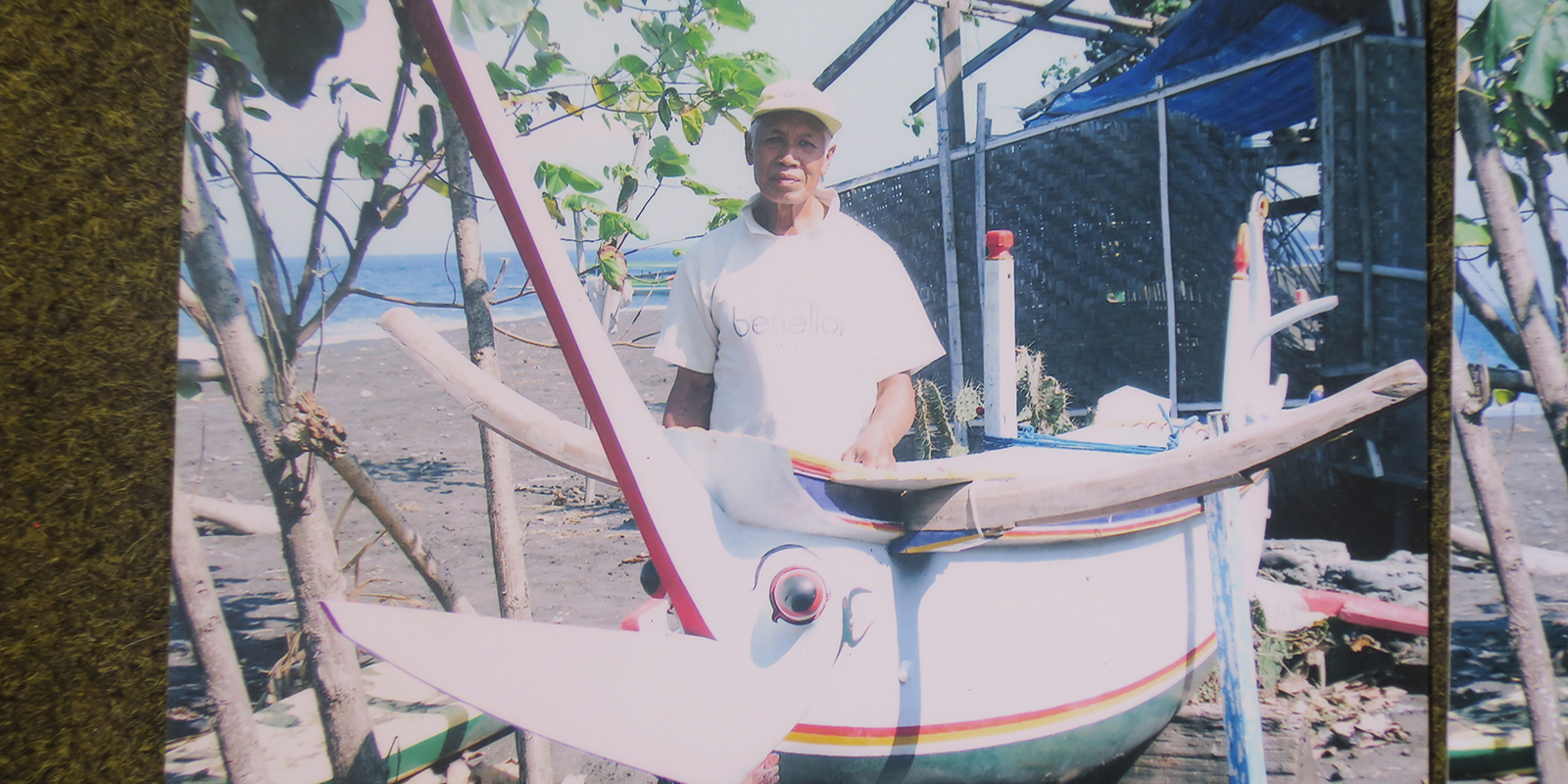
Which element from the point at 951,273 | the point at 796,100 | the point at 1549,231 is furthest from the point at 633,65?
the point at 1549,231

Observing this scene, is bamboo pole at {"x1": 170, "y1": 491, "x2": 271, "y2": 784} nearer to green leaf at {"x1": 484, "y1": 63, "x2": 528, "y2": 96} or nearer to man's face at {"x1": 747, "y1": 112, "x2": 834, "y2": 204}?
green leaf at {"x1": 484, "y1": 63, "x2": 528, "y2": 96}

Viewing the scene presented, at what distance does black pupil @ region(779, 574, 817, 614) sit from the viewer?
1150mm

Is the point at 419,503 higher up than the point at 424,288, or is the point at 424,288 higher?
the point at 424,288

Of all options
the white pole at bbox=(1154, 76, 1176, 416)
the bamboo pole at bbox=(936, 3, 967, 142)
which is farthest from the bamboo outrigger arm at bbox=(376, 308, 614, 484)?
the white pole at bbox=(1154, 76, 1176, 416)

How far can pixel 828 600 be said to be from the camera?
1.19 m

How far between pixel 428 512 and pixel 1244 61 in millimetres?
1609

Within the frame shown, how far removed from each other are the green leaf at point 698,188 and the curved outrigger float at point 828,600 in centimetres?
36

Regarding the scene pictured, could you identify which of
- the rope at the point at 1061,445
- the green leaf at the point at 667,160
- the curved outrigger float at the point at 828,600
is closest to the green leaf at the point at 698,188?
the green leaf at the point at 667,160

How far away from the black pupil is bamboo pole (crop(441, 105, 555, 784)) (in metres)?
0.52

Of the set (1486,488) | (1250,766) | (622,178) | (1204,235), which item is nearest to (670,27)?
(622,178)

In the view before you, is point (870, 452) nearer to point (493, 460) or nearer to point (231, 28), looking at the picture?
point (493, 460)

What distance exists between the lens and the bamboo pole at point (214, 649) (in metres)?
1.27

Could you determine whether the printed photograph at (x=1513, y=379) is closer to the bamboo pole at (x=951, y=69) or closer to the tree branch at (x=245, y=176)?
the bamboo pole at (x=951, y=69)

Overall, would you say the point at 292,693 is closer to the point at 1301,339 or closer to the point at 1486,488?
the point at 1301,339
